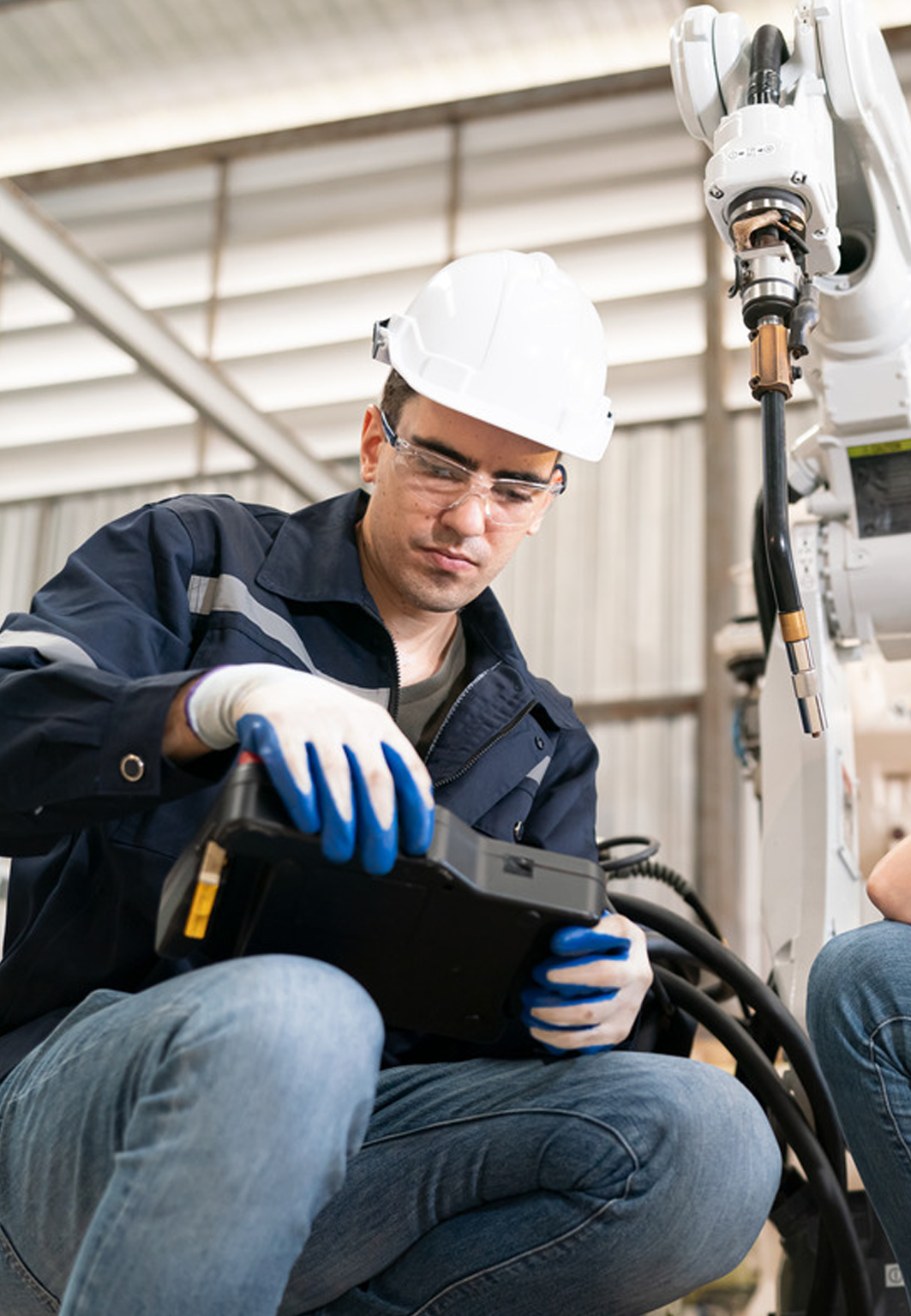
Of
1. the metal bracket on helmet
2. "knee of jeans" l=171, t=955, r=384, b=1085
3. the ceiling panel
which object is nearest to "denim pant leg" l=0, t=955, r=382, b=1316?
"knee of jeans" l=171, t=955, r=384, b=1085

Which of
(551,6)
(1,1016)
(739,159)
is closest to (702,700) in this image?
(551,6)

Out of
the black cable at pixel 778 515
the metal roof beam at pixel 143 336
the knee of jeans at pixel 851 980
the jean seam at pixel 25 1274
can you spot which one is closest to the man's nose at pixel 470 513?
the black cable at pixel 778 515

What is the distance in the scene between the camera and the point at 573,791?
1.61 m

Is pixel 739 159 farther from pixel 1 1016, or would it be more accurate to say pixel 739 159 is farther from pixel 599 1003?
pixel 1 1016

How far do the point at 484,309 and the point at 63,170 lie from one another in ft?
21.5

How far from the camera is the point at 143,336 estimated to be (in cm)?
496

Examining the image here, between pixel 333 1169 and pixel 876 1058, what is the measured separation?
0.52m

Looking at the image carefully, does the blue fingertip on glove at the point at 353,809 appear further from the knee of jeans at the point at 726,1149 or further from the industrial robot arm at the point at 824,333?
the industrial robot arm at the point at 824,333

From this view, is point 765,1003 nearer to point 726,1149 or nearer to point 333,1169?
point 726,1149

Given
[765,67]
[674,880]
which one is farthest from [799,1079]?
[765,67]

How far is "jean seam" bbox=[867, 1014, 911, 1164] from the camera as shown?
4.09 ft

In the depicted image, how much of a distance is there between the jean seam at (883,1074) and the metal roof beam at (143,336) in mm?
3680

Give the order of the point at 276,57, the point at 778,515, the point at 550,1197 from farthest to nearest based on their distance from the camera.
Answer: the point at 276,57 < the point at 778,515 < the point at 550,1197

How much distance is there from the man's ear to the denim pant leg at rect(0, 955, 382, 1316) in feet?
2.59
